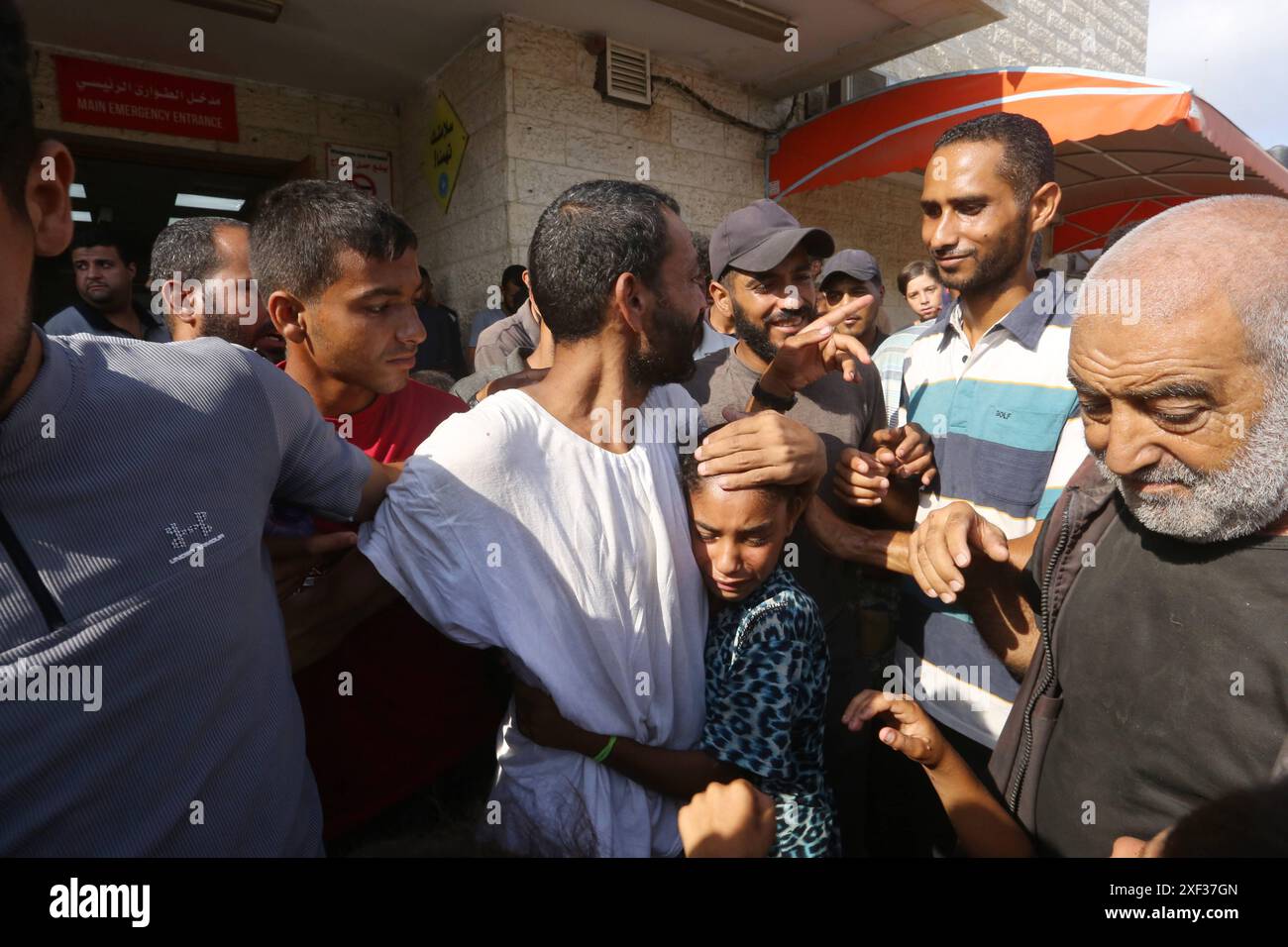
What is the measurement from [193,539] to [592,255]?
2.98ft

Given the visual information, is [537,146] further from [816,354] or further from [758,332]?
[816,354]

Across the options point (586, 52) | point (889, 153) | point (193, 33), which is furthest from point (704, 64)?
point (193, 33)

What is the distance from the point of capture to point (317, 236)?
1819 millimetres

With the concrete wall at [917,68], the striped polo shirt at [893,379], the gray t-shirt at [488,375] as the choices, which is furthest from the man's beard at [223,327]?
the concrete wall at [917,68]

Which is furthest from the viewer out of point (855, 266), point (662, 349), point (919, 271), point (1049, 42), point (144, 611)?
point (1049, 42)

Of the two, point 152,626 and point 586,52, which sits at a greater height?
point 586,52

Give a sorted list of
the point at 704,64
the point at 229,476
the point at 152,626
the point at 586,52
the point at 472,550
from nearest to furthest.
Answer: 1. the point at 152,626
2. the point at 229,476
3. the point at 472,550
4. the point at 586,52
5. the point at 704,64

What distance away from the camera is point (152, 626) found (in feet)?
3.31

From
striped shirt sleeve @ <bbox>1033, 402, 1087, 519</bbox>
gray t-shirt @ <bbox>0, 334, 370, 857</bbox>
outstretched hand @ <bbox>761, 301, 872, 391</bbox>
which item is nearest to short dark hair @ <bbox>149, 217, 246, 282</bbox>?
gray t-shirt @ <bbox>0, 334, 370, 857</bbox>

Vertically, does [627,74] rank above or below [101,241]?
above

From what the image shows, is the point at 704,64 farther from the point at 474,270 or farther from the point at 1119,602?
the point at 1119,602

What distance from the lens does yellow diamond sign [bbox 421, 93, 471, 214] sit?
20.0ft

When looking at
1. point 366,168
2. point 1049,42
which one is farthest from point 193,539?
point 1049,42
